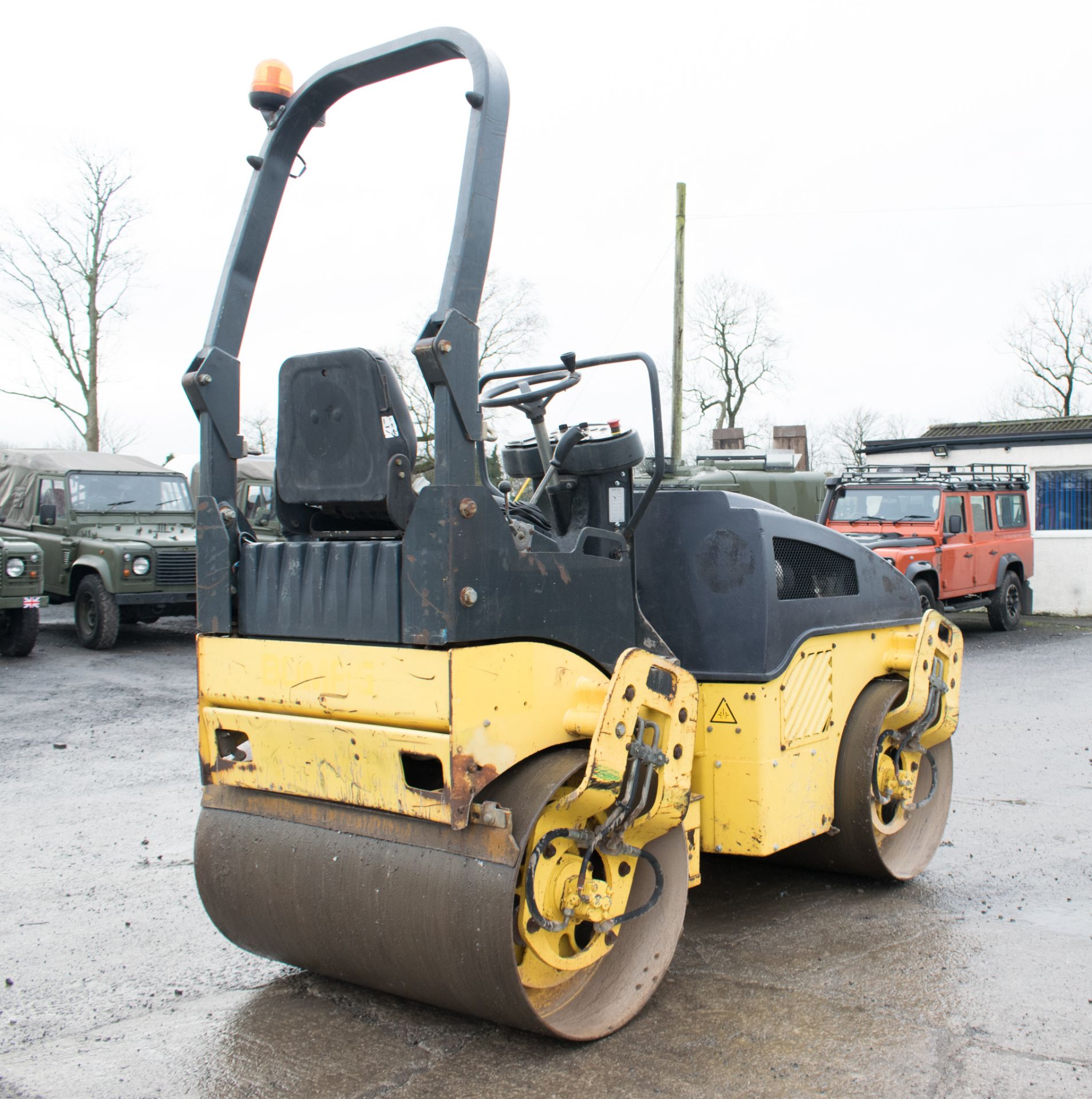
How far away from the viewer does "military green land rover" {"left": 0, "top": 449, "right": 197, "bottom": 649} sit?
13.5 metres

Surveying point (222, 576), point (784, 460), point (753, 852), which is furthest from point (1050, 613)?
point (222, 576)

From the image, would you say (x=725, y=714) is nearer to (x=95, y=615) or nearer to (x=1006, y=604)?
(x=95, y=615)

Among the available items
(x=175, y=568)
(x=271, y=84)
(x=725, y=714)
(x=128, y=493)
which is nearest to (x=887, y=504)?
(x=175, y=568)

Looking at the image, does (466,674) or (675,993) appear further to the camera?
(675,993)

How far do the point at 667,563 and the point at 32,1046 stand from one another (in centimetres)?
254

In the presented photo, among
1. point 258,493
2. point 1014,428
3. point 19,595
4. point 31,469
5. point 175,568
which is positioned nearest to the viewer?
point 19,595

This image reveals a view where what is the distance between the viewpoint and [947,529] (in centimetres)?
1474

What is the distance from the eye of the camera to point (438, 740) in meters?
3.05

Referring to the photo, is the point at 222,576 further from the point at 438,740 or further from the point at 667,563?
the point at 667,563

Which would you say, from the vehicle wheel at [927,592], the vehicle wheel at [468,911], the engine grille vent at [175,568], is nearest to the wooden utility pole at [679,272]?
the vehicle wheel at [927,592]

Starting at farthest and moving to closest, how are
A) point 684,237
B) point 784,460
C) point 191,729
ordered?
point 784,460
point 684,237
point 191,729

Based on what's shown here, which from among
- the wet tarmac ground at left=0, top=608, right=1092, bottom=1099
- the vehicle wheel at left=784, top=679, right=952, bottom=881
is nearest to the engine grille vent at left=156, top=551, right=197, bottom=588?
the wet tarmac ground at left=0, top=608, right=1092, bottom=1099

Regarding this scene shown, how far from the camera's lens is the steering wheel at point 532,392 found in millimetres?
3771

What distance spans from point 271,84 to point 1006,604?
15080mm
